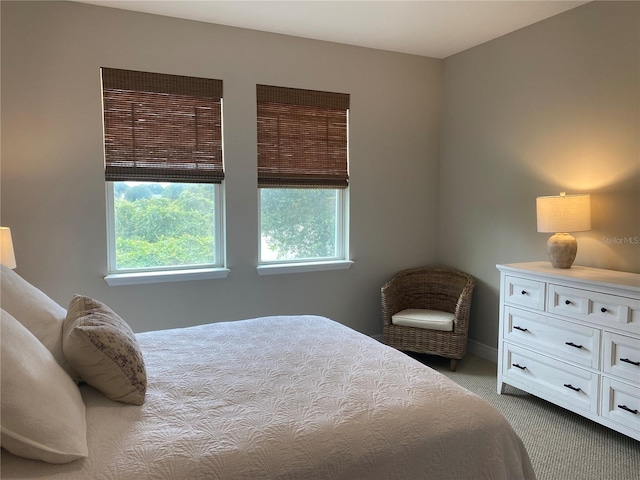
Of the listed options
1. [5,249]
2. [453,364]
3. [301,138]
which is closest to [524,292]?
[453,364]

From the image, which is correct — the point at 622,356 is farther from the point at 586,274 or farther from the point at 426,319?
the point at 426,319

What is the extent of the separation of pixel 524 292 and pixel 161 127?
2.68 meters

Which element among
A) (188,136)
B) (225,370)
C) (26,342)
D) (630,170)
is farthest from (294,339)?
(630,170)

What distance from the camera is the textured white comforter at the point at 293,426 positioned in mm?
1295

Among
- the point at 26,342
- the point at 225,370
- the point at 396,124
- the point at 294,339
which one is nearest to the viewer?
the point at 26,342

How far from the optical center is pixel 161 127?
3400 millimetres

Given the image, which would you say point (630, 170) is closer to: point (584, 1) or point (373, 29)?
point (584, 1)

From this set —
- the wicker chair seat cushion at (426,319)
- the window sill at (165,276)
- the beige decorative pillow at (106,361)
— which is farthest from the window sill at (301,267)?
the beige decorative pillow at (106,361)

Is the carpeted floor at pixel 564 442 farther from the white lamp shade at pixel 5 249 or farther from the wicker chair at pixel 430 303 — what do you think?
the white lamp shade at pixel 5 249

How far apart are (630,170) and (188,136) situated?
9.50 ft

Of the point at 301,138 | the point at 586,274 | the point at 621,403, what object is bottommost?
the point at 621,403

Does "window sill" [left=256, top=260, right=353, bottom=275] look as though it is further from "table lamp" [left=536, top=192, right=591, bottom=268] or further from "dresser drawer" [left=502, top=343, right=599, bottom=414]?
"table lamp" [left=536, top=192, right=591, bottom=268]

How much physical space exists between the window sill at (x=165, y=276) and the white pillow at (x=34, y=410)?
77.8 inches

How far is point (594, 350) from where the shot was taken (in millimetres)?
2643
